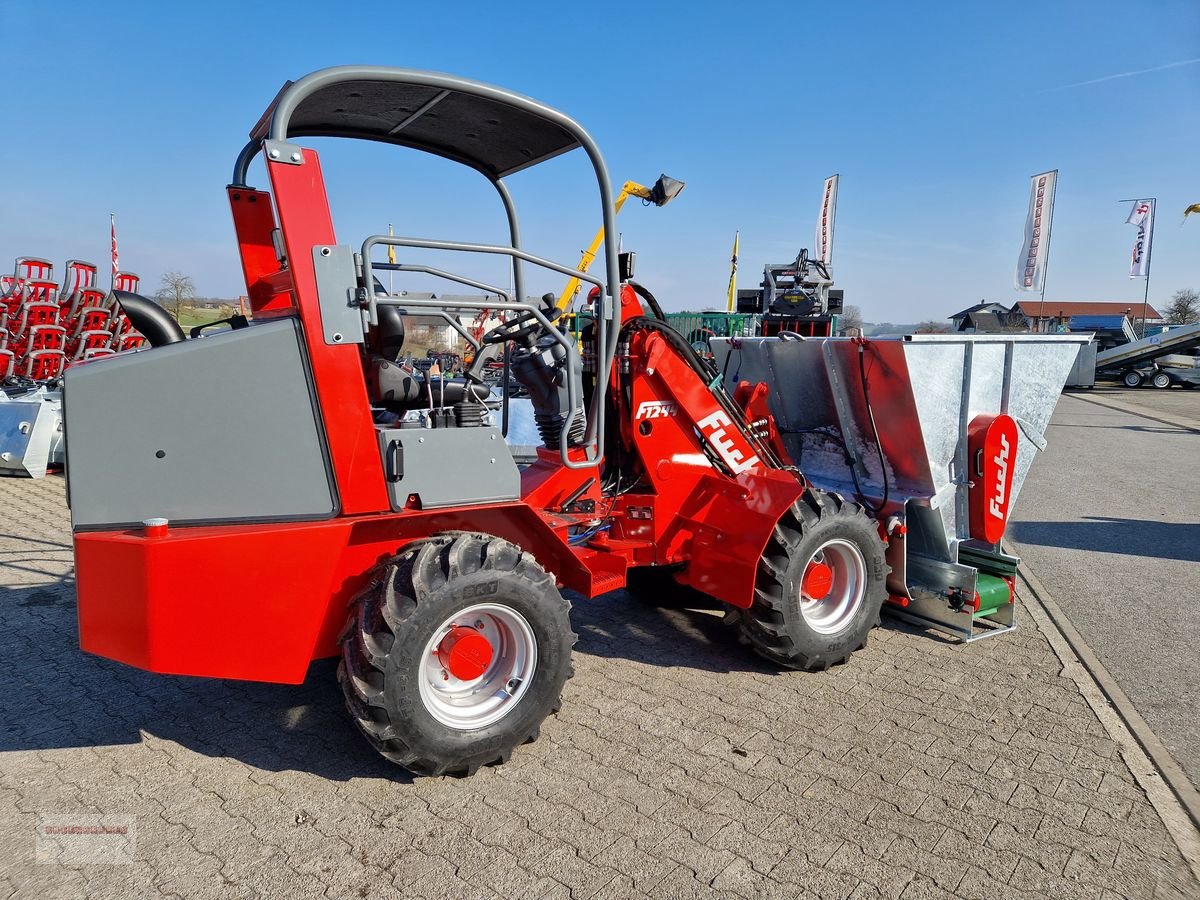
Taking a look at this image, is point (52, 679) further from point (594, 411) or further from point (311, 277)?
point (594, 411)

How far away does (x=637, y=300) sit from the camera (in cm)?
436

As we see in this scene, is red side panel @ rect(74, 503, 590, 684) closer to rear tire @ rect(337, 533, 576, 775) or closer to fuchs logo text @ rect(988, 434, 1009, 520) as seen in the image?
rear tire @ rect(337, 533, 576, 775)

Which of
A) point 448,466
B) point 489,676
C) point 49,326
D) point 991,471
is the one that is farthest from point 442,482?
point 49,326

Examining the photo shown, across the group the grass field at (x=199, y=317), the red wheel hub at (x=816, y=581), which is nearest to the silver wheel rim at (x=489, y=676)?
the red wheel hub at (x=816, y=581)

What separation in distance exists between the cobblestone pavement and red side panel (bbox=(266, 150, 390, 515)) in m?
1.20

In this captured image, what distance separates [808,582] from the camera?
14.3 ft

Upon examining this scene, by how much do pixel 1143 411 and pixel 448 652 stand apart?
22522 mm

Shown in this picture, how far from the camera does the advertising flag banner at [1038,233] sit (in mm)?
25031

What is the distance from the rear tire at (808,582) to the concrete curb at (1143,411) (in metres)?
16.0

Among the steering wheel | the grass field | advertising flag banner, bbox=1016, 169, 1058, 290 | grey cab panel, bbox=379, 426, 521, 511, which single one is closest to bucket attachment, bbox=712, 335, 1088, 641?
the steering wheel

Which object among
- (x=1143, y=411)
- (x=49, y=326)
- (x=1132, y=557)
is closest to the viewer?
(x=1132, y=557)

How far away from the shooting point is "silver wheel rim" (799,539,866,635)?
4434mm

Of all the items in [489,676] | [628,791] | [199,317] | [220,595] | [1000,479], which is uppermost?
[199,317]

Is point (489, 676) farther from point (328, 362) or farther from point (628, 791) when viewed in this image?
point (328, 362)
